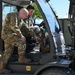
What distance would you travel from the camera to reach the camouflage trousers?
7.11 m

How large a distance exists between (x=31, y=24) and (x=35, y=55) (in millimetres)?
1005

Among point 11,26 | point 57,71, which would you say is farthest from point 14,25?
point 57,71

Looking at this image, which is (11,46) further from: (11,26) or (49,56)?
(49,56)

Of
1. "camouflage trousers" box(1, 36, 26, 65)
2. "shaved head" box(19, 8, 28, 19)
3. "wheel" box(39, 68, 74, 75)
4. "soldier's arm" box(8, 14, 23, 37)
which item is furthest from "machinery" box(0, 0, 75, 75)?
"soldier's arm" box(8, 14, 23, 37)

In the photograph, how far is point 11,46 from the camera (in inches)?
285

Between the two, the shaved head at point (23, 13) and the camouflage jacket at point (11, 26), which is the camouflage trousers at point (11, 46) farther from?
the shaved head at point (23, 13)

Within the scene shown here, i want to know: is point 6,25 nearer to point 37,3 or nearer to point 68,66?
point 37,3

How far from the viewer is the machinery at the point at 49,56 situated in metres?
6.61

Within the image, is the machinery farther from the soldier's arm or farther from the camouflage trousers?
the soldier's arm

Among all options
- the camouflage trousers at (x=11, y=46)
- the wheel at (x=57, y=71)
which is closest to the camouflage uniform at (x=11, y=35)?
the camouflage trousers at (x=11, y=46)

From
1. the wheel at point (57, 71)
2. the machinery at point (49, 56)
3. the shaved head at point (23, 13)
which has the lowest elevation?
the wheel at point (57, 71)

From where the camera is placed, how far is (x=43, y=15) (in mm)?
6766

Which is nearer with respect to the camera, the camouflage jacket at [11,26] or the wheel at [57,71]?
the wheel at [57,71]

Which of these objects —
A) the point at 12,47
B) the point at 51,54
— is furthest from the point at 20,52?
the point at 51,54
